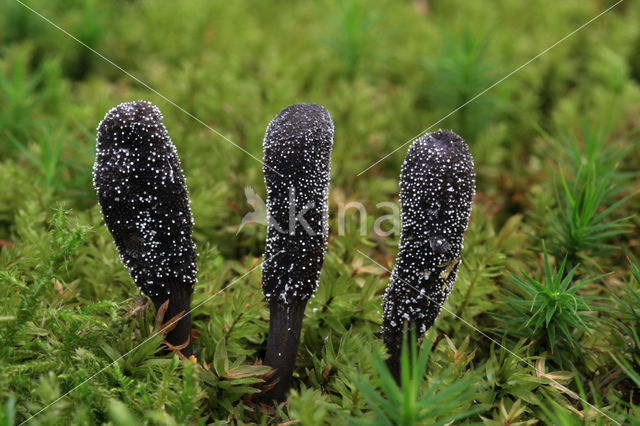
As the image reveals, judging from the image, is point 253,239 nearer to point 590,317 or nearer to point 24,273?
point 24,273

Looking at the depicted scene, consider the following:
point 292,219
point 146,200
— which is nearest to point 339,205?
point 292,219

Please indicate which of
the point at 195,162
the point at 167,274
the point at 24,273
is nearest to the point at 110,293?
the point at 24,273

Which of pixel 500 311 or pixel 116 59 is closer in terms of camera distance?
pixel 500 311

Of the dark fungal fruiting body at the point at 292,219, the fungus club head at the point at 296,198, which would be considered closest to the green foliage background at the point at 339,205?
the dark fungal fruiting body at the point at 292,219

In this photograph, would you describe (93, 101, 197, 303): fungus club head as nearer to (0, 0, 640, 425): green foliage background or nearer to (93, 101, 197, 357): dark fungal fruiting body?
(93, 101, 197, 357): dark fungal fruiting body

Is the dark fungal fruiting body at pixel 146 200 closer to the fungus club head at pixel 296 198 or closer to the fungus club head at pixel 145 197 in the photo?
the fungus club head at pixel 145 197

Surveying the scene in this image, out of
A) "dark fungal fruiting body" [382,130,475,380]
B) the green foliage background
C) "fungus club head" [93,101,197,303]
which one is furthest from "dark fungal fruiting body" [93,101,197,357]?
"dark fungal fruiting body" [382,130,475,380]

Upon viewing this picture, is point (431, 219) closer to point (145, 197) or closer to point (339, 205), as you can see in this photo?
point (145, 197)
